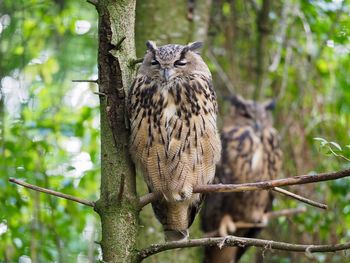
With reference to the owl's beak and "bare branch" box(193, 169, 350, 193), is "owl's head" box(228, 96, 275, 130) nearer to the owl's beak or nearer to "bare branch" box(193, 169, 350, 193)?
the owl's beak

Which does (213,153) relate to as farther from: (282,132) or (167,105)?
(282,132)

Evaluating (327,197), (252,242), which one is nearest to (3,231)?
(252,242)

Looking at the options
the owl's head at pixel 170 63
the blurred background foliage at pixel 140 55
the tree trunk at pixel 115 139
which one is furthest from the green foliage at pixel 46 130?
the tree trunk at pixel 115 139

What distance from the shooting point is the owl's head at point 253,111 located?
13.4 ft

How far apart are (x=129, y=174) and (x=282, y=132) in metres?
2.39

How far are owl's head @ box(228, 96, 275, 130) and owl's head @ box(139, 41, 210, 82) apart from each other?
1785 mm

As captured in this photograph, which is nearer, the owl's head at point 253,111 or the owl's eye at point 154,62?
the owl's eye at point 154,62

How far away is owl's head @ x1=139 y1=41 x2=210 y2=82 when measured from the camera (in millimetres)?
2183

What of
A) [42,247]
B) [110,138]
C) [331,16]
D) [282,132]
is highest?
[331,16]

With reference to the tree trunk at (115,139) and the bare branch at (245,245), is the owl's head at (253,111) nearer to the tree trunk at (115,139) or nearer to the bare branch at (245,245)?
the tree trunk at (115,139)

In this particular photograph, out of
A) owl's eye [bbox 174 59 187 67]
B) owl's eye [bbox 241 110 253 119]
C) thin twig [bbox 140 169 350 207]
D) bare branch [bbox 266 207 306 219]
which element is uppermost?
owl's eye [bbox 174 59 187 67]

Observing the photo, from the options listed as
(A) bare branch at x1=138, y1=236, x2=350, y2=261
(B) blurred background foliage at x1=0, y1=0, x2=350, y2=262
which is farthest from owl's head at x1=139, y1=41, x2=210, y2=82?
(A) bare branch at x1=138, y1=236, x2=350, y2=261

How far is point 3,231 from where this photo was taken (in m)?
2.54

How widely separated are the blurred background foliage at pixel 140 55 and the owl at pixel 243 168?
11 cm
